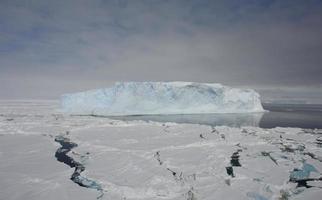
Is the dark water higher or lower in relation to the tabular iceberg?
lower

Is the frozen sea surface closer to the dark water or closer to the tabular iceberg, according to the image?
the dark water

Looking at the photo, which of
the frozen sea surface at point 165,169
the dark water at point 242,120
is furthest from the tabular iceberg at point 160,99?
the frozen sea surface at point 165,169

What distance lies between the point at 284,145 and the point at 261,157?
274 centimetres

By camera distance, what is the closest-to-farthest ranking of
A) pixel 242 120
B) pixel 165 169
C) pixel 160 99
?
pixel 165 169, pixel 242 120, pixel 160 99

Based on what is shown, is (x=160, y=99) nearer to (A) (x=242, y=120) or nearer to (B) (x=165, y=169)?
(A) (x=242, y=120)

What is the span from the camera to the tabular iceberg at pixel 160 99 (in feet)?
88.4

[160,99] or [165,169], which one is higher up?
→ [160,99]

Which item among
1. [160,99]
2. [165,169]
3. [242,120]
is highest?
[160,99]

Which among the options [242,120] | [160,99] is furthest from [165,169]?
[160,99]

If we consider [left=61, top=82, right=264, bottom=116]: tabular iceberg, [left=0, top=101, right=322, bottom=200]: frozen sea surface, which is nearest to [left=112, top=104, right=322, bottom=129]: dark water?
[left=61, top=82, right=264, bottom=116]: tabular iceberg

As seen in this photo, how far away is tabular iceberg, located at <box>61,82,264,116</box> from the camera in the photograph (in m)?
26.9

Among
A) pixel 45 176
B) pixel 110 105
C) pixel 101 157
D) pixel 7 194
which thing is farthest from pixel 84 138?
pixel 110 105

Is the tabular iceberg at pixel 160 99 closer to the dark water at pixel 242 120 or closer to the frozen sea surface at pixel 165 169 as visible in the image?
the dark water at pixel 242 120

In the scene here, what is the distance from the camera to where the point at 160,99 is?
91.8ft
